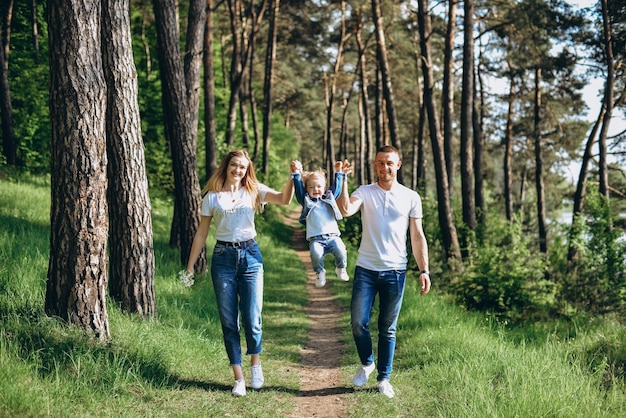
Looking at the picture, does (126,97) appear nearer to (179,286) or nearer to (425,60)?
(179,286)

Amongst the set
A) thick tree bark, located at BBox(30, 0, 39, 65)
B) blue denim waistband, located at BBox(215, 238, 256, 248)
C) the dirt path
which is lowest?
the dirt path

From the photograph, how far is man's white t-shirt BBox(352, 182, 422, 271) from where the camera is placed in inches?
218

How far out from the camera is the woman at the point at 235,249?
556 cm

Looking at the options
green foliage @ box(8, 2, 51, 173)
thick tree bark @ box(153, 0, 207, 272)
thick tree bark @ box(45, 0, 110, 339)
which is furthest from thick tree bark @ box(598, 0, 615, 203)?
green foliage @ box(8, 2, 51, 173)

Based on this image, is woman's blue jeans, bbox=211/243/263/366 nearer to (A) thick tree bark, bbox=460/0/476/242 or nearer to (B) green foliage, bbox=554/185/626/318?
(A) thick tree bark, bbox=460/0/476/242

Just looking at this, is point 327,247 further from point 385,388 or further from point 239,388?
point 239,388

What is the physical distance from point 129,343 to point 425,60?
10.9m

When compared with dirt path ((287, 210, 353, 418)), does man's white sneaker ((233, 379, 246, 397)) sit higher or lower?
higher

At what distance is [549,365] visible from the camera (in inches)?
237

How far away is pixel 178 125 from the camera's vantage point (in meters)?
10.7

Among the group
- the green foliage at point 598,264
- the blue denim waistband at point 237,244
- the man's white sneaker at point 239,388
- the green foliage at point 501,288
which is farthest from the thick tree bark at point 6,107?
the green foliage at point 598,264

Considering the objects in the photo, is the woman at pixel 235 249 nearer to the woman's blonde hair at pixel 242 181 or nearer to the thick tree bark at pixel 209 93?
the woman's blonde hair at pixel 242 181

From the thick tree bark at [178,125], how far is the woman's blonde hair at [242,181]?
5256 mm

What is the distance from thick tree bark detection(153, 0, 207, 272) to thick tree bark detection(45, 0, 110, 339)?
4626 millimetres
